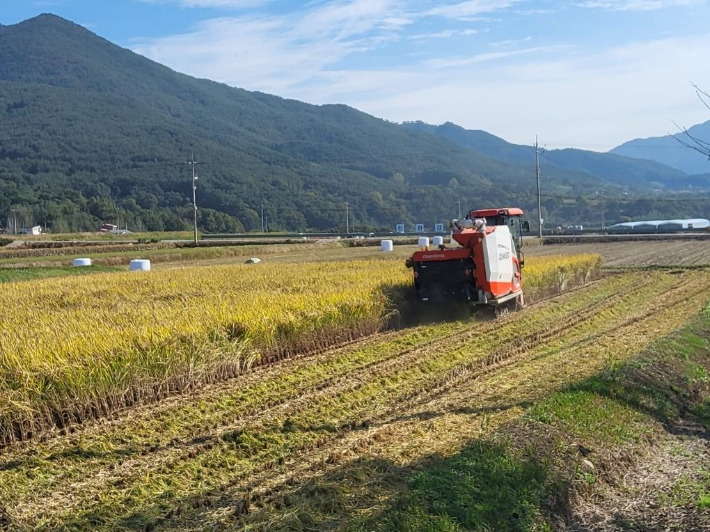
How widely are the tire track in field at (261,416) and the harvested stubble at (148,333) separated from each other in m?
1.74

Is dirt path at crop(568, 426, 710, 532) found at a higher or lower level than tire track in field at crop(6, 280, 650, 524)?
lower

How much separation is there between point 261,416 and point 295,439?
1062mm

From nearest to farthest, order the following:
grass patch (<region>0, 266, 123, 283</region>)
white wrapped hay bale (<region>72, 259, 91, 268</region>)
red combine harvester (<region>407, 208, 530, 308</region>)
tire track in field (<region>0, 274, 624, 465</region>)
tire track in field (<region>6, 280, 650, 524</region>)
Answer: tire track in field (<region>6, 280, 650, 524</region>) → tire track in field (<region>0, 274, 624, 465</region>) → red combine harvester (<region>407, 208, 530, 308</region>) → grass patch (<region>0, 266, 123, 283</region>) → white wrapped hay bale (<region>72, 259, 91, 268</region>)

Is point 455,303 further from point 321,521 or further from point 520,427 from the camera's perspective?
point 321,521

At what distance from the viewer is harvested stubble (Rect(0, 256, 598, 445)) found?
9.39 m

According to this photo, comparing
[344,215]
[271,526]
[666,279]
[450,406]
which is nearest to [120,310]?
[450,406]

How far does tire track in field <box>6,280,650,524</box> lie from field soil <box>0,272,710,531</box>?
25 millimetres

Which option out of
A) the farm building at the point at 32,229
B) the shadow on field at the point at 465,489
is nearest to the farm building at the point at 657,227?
the shadow on field at the point at 465,489

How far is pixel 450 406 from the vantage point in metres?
10.3

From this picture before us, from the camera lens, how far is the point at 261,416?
384 inches

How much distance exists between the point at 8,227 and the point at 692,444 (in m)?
121

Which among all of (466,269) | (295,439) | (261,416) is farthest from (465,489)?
(466,269)

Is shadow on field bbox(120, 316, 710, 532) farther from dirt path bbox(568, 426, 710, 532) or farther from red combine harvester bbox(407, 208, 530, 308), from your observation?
red combine harvester bbox(407, 208, 530, 308)

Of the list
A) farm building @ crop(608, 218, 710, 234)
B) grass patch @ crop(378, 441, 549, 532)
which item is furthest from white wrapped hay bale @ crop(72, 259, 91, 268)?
farm building @ crop(608, 218, 710, 234)
